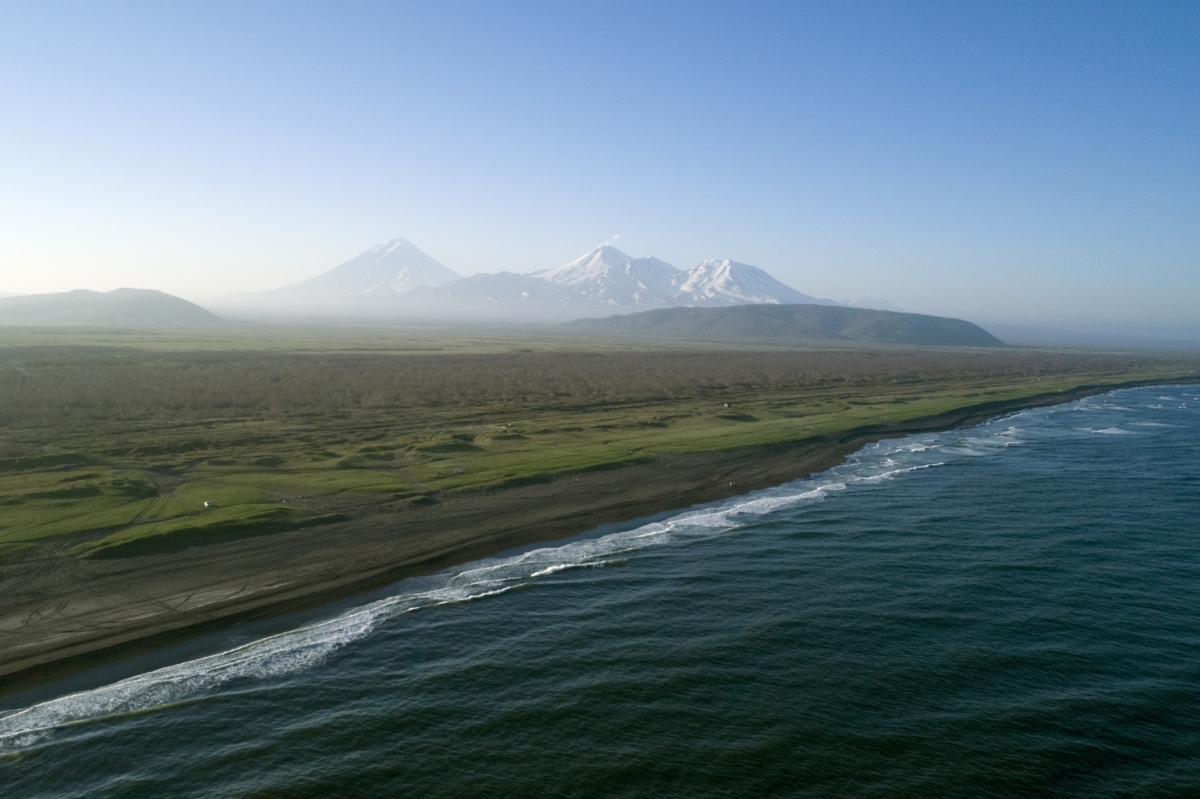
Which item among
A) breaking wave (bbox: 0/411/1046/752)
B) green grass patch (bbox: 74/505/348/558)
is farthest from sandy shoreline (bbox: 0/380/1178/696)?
breaking wave (bbox: 0/411/1046/752)

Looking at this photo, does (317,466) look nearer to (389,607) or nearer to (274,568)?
(274,568)

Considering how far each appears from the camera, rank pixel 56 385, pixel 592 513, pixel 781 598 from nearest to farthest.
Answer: pixel 781 598
pixel 592 513
pixel 56 385

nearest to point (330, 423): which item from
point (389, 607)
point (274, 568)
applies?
point (274, 568)

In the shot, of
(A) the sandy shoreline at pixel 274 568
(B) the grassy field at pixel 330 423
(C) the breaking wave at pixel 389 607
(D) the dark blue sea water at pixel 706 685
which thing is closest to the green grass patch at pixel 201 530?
(B) the grassy field at pixel 330 423

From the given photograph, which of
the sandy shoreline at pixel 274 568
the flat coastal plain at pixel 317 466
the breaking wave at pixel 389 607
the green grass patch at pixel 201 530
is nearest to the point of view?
the breaking wave at pixel 389 607

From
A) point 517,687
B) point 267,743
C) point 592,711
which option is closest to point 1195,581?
point 592,711

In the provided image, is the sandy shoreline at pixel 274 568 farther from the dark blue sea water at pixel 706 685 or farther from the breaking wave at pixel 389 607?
the dark blue sea water at pixel 706 685

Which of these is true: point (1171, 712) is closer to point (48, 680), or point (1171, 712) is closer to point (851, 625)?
point (851, 625)
